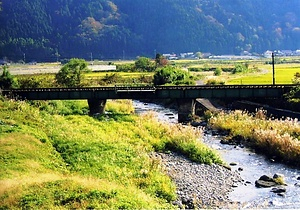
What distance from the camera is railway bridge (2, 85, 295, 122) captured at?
2474 inches

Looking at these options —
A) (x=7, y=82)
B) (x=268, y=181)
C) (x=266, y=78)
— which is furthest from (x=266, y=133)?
(x=266, y=78)

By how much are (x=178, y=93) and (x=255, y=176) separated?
30412mm

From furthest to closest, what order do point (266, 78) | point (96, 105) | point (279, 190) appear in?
point (266, 78), point (96, 105), point (279, 190)

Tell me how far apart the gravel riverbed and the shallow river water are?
0.82m

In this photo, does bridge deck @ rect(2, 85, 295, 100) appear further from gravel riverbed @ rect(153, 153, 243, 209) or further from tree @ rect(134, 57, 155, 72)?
tree @ rect(134, 57, 155, 72)

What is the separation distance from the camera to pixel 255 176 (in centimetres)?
3469

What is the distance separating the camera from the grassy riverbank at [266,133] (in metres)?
37.8

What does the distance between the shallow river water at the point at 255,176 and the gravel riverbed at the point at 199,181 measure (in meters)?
0.82

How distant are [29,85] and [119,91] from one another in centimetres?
2757

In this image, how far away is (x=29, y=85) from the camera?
85000 mm

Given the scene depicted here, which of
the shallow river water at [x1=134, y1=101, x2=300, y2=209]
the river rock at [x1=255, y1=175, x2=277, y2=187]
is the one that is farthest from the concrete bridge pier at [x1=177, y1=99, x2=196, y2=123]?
the river rock at [x1=255, y1=175, x2=277, y2=187]

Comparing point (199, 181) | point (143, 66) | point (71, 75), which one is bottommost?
point (199, 181)

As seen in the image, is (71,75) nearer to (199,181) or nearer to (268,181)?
(199,181)

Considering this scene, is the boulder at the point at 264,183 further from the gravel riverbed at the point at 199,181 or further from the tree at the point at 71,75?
the tree at the point at 71,75
